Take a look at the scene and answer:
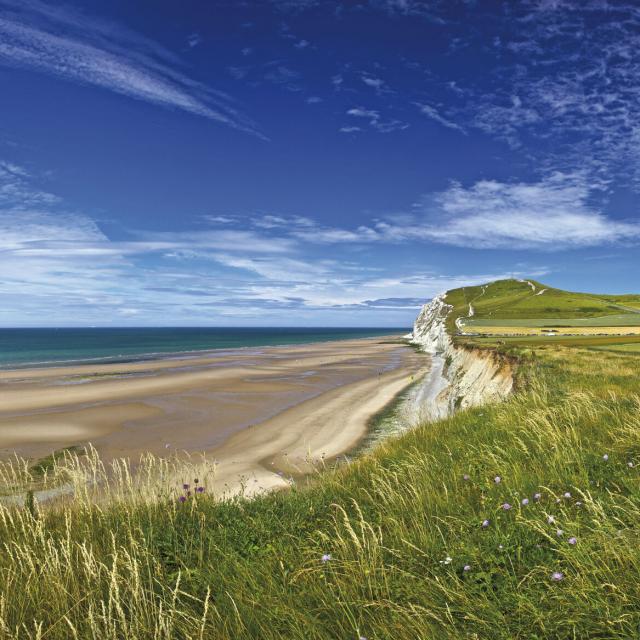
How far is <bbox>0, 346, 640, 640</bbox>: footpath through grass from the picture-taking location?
2.92 m

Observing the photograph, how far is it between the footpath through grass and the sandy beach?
3.10m

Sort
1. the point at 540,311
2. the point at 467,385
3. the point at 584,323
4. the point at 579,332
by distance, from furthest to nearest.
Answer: the point at 540,311, the point at 584,323, the point at 579,332, the point at 467,385

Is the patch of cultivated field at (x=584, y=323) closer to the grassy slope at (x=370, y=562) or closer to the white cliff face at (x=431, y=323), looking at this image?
the white cliff face at (x=431, y=323)

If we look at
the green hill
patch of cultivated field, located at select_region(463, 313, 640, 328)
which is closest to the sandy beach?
patch of cultivated field, located at select_region(463, 313, 640, 328)

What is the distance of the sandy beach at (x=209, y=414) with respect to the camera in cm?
1923

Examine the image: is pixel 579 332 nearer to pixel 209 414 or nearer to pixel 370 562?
pixel 209 414

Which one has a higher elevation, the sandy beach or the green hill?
the green hill

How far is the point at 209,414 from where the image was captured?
27641mm

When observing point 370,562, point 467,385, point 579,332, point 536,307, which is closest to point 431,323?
point 536,307

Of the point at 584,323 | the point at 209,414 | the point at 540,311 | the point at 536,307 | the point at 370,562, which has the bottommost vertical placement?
the point at 209,414

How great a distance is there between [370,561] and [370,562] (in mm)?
22

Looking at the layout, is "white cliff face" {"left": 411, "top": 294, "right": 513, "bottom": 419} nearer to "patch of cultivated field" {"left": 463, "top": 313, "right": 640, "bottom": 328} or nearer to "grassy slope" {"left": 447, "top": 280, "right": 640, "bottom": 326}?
"patch of cultivated field" {"left": 463, "top": 313, "right": 640, "bottom": 328}

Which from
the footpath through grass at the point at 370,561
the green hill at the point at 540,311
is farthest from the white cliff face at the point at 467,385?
the green hill at the point at 540,311

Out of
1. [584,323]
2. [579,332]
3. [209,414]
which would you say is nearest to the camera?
[209,414]
